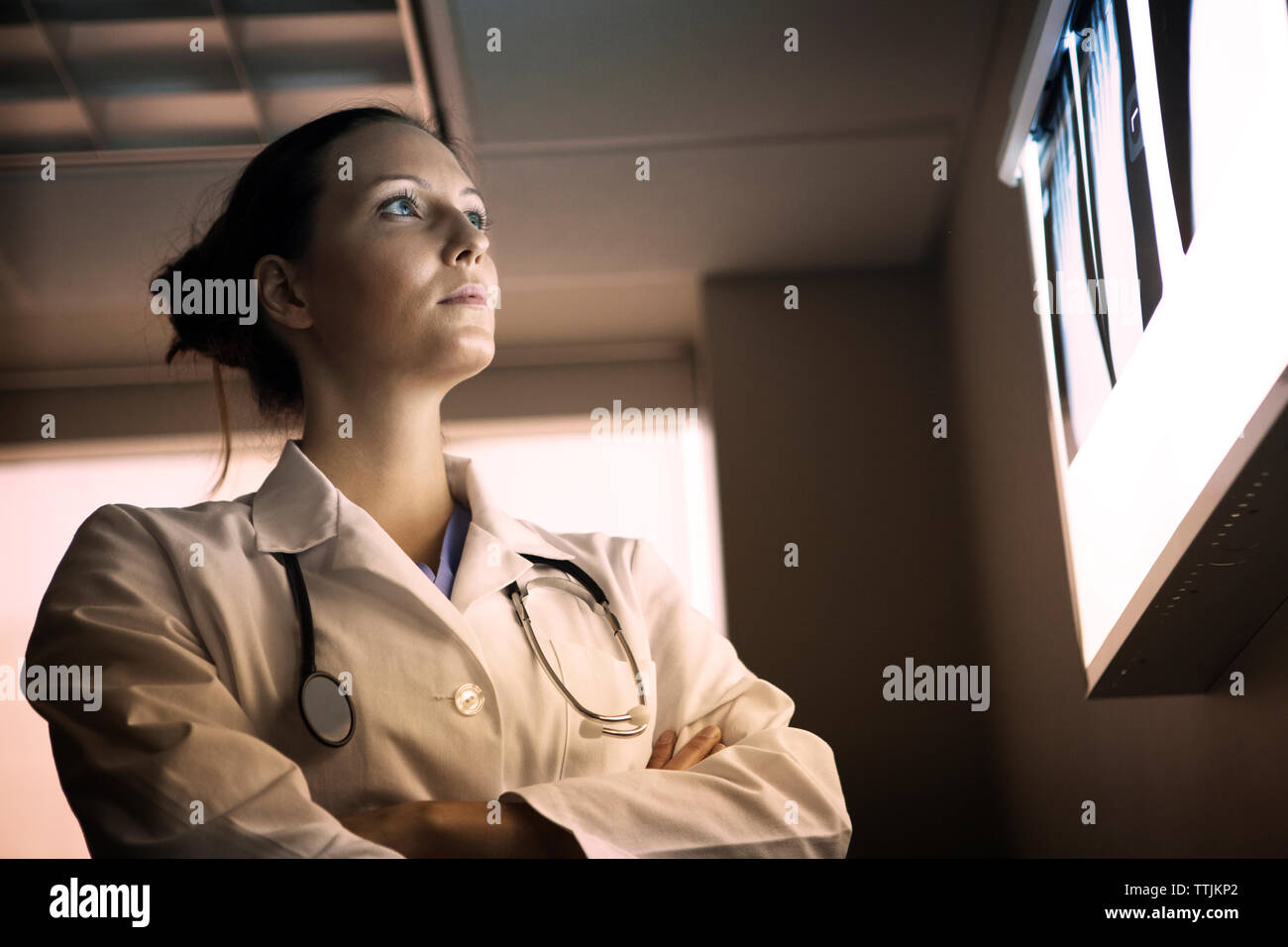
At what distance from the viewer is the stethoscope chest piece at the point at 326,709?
3.84ft

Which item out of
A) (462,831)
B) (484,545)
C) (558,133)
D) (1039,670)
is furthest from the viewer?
(558,133)

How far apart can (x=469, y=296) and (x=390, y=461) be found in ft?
0.73

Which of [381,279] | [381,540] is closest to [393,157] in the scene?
[381,279]

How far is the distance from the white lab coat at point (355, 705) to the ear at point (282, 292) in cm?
19

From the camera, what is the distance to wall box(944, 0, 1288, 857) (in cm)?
120

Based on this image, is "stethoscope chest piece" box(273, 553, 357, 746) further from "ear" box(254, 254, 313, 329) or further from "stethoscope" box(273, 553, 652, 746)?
"ear" box(254, 254, 313, 329)

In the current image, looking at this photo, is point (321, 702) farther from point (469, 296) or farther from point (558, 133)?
point (558, 133)

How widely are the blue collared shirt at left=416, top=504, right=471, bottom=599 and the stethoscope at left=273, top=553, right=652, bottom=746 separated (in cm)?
7

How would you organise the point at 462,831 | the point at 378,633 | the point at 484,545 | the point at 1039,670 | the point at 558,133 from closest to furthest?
the point at 462,831 → the point at 378,633 → the point at 484,545 → the point at 1039,670 → the point at 558,133

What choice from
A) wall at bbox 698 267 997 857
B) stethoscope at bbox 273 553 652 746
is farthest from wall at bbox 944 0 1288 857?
stethoscope at bbox 273 553 652 746

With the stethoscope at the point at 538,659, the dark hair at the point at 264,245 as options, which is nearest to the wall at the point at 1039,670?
the stethoscope at the point at 538,659

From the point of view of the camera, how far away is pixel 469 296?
146 centimetres
